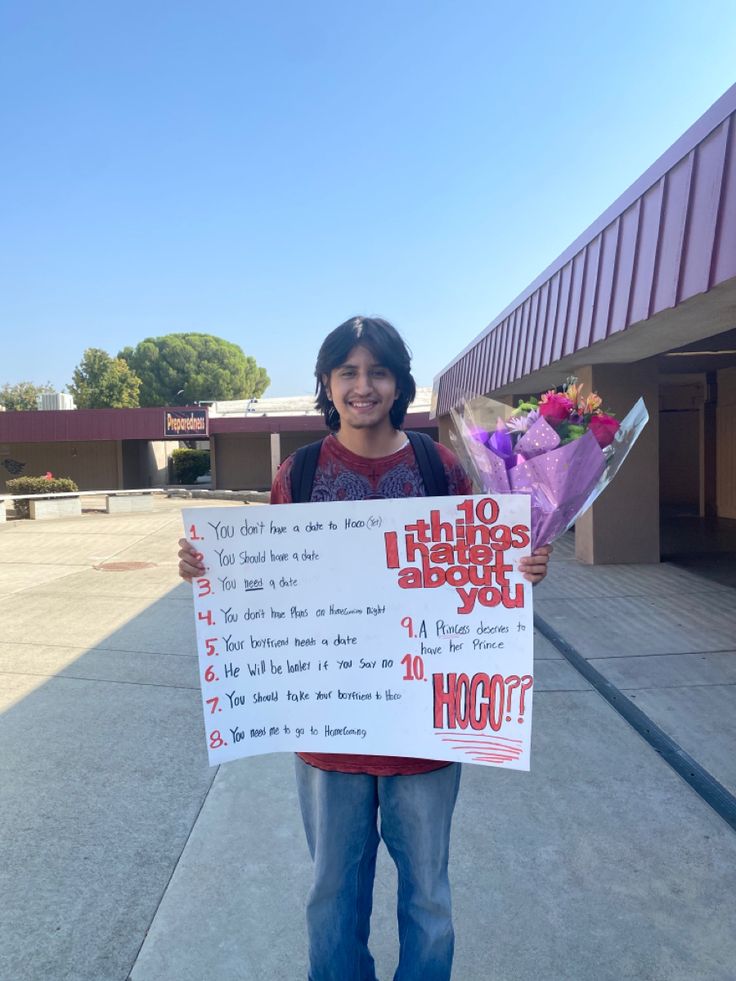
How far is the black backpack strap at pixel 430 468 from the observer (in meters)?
1.81

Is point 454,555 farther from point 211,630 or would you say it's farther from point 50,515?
point 50,515

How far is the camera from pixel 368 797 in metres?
1.71

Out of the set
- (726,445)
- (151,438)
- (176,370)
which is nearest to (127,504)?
(151,438)

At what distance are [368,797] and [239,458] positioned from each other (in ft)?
92.6

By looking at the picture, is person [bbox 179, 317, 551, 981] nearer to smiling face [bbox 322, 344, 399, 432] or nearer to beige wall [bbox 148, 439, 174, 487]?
smiling face [bbox 322, 344, 399, 432]

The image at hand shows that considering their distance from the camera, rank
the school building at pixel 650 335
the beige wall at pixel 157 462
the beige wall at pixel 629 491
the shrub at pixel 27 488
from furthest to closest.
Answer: the beige wall at pixel 157 462, the shrub at pixel 27 488, the beige wall at pixel 629 491, the school building at pixel 650 335

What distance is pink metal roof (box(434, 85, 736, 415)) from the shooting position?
3795 millimetres

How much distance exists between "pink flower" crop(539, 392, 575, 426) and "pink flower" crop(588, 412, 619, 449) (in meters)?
0.08

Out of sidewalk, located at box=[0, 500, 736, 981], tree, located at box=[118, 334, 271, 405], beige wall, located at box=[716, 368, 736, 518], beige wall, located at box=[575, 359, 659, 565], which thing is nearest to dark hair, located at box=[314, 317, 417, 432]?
sidewalk, located at box=[0, 500, 736, 981]

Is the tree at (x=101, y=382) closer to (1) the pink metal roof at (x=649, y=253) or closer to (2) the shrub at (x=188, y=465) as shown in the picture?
(2) the shrub at (x=188, y=465)

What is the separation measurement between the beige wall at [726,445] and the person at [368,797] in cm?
1197

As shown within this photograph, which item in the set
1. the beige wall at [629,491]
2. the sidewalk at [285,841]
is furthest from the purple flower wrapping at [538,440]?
the beige wall at [629,491]

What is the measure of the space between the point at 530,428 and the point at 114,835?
235cm

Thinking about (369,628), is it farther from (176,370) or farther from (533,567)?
(176,370)
